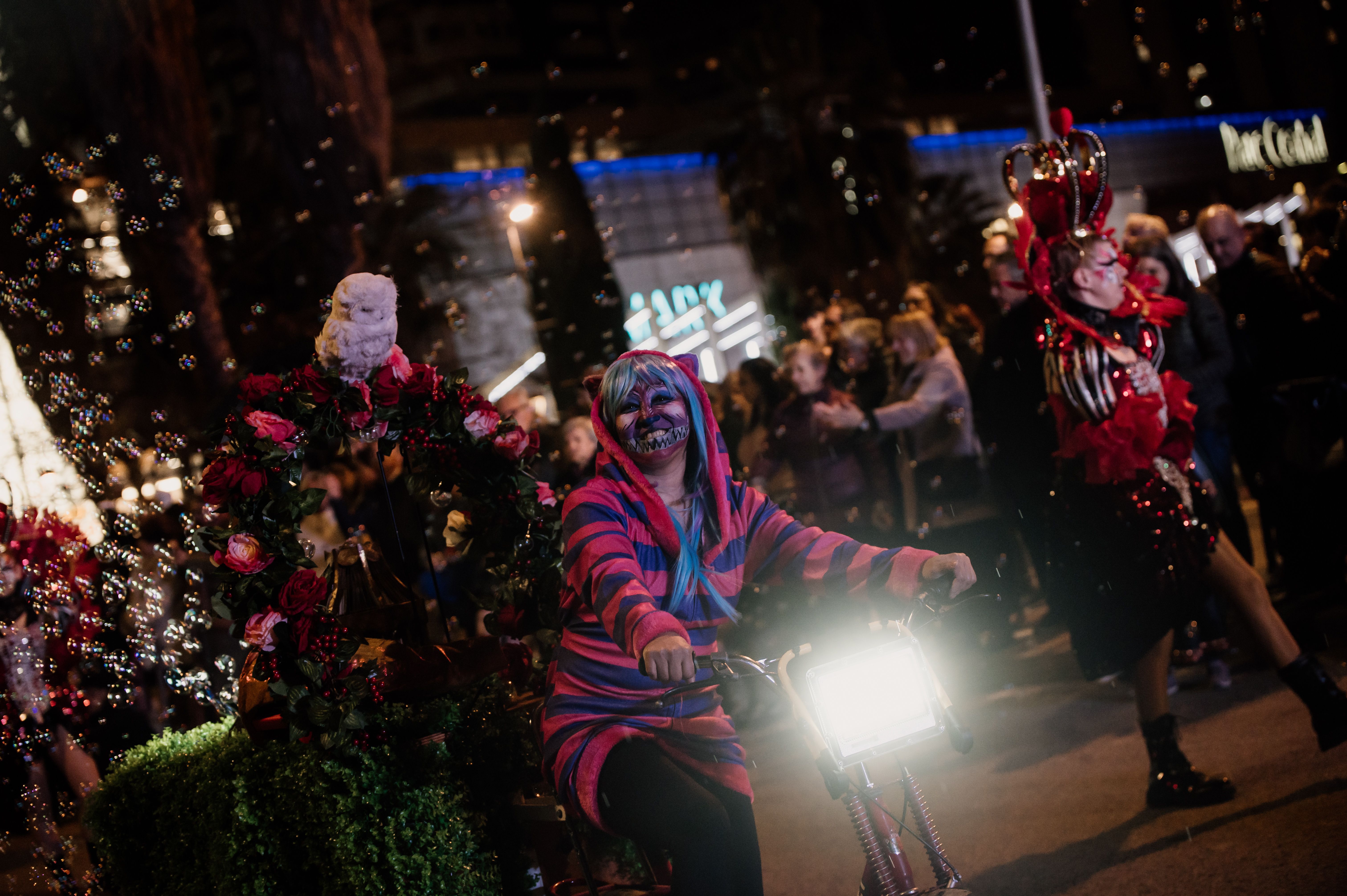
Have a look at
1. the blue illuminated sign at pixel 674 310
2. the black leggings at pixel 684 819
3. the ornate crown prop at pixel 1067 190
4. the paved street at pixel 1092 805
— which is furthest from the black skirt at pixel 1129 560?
the blue illuminated sign at pixel 674 310

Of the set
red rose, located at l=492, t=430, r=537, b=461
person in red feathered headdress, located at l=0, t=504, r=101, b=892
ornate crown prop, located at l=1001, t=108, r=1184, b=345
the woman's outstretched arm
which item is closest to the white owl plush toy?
red rose, located at l=492, t=430, r=537, b=461

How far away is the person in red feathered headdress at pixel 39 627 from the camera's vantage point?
549 cm

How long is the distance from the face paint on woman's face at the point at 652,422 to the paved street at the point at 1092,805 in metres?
0.95

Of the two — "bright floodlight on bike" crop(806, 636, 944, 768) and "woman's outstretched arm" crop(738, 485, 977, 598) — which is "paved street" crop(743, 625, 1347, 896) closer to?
"bright floodlight on bike" crop(806, 636, 944, 768)

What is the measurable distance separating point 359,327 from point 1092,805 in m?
3.19

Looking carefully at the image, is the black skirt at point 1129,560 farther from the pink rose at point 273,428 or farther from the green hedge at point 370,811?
the pink rose at point 273,428

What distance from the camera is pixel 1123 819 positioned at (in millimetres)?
4062

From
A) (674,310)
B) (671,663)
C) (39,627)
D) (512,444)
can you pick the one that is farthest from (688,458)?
(674,310)

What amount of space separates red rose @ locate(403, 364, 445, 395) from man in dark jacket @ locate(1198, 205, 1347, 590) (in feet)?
14.7

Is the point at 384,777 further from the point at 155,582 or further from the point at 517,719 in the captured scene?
the point at 155,582

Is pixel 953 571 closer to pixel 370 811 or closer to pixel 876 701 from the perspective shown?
pixel 876 701

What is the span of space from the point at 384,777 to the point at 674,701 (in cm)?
128

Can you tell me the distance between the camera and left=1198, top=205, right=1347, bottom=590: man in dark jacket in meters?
6.06

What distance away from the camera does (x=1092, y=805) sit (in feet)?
14.0
